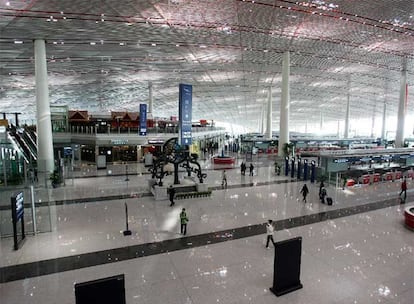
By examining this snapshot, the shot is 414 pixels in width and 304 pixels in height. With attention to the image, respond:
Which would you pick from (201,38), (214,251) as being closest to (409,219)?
(214,251)

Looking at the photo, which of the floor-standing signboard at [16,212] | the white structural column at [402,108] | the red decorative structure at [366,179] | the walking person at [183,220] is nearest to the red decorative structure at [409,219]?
the walking person at [183,220]

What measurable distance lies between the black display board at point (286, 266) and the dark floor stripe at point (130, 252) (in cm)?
304

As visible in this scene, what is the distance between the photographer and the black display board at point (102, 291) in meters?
4.25

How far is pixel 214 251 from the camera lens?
802 cm

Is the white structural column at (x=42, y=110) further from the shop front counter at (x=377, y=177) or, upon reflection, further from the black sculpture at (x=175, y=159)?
the shop front counter at (x=377, y=177)

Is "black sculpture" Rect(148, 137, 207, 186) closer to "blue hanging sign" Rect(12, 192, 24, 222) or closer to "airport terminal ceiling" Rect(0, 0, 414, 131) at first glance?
"blue hanging sign" Rect(12, 192, 24, 222)

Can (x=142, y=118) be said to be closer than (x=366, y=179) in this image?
No

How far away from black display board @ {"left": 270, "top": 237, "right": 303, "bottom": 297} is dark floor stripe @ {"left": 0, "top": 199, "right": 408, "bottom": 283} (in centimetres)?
304

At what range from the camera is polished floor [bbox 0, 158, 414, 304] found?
19.7ft

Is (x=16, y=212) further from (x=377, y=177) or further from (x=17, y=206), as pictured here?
(x=377, y=177)

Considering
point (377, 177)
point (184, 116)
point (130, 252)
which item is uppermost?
point (184, 116)

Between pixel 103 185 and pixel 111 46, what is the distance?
13.0 metres

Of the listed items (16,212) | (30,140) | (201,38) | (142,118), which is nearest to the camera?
(16,212)

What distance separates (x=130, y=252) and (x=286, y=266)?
456cm
